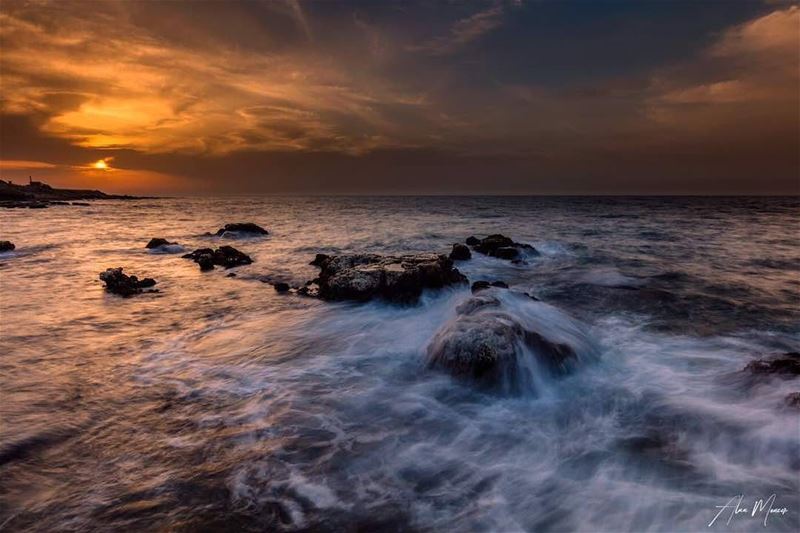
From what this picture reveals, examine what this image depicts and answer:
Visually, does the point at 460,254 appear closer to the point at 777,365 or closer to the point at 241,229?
the point at 777,365

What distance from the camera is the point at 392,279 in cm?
1210

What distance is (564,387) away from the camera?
6766 mm

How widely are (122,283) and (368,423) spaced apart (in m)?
11.1

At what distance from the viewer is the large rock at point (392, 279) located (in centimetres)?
1201

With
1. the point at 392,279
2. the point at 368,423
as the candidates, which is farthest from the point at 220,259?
the point at 368,423

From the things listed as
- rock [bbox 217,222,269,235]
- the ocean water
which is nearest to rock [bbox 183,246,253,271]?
the ocean water

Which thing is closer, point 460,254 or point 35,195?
point 460,254

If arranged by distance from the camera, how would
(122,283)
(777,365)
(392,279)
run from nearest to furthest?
1. (777,365)
2. (392,279)
3. (122,283)

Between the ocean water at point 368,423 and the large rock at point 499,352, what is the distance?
25 centimetres

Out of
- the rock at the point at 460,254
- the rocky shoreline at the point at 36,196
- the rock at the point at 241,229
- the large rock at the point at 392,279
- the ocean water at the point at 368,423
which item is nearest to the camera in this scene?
the ocean water at the point at 368,423

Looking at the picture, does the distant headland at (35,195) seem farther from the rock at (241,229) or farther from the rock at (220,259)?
the rock at (220,259)

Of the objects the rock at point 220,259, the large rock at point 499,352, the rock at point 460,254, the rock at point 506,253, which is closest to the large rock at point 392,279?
the large rock at point 499,352

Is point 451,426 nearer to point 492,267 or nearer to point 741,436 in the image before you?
→ point 741,436

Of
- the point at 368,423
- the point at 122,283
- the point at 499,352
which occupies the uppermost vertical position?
the point at 122,283
